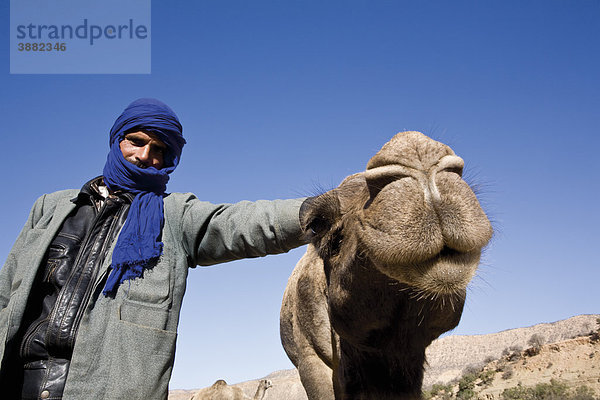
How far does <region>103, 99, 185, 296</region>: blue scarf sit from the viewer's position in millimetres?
2852

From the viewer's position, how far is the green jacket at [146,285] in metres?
2.61

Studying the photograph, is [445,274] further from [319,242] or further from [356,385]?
[356,385]

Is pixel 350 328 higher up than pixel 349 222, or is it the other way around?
pixel 349 222

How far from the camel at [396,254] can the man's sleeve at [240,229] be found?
0.38 feet

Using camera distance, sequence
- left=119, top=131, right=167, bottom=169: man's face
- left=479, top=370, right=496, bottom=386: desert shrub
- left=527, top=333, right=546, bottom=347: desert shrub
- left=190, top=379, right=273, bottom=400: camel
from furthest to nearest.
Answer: left=527, top=333, right=546, bottom=347: desert shrub
left=479, top=370, right=496, bottom=386: desert shrub
left=190, top=379, right=273, bottom=400: camel
left=119, top=131, right=167, bottom=169: man's face

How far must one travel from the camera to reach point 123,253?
2854 mm

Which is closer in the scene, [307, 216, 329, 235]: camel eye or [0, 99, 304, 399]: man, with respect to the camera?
[0, 99, 304, 399]: man

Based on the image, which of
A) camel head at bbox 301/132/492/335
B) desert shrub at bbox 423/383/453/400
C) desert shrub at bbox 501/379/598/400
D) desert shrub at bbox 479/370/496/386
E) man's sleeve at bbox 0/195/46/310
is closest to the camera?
camel head at bbox 301/132/492/335

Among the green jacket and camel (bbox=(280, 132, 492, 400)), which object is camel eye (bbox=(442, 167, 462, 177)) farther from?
the green jacket

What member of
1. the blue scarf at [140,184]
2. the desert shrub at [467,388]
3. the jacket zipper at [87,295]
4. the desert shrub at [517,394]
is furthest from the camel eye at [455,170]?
the desert shrub at [467,388]

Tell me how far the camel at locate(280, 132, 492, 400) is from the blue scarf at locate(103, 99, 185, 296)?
0.95m

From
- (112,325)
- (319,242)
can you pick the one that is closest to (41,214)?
(112,325)

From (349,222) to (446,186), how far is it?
0.91 m

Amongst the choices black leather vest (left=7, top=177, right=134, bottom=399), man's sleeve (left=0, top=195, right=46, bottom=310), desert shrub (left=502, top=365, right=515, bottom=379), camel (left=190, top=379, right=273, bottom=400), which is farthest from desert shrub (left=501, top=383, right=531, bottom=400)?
man's sleeve (left=0, top=195, right=46, bottom=310)
